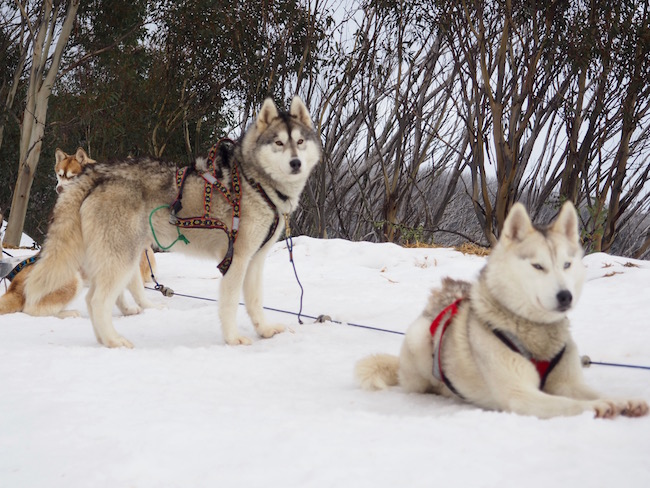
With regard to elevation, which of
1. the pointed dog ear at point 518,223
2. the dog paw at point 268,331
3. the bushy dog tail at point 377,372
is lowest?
the dog paw at point 268,331

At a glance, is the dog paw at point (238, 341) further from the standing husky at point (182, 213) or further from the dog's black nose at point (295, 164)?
the dog's black nose at point (295, 164)

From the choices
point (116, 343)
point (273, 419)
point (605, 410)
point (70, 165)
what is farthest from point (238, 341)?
point (70, 165)

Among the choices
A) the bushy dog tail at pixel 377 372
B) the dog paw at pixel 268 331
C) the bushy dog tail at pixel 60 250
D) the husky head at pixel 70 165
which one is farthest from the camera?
the husky head at pixel 70 165

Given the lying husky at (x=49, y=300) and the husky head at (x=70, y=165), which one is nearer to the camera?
the lying husky at (x=49, y=300)

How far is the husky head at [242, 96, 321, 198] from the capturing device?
4.98 meters

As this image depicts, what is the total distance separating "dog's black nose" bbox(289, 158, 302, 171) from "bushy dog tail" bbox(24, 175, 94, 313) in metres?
1.59

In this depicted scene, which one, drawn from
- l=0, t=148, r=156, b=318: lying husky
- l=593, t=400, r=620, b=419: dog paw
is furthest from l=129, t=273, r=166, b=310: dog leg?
l=593, t=400, r=620, b=419: dog paw

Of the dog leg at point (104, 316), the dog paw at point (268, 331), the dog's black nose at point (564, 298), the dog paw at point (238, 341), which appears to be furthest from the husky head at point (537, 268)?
the dog leg at point (104, 316)

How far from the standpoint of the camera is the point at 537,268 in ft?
9.02

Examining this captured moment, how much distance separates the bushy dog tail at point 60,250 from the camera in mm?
4703

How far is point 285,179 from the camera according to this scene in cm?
503

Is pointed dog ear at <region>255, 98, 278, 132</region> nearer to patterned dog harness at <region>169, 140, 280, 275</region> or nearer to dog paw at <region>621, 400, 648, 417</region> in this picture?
patterned dog harness at <region>169, 140, 280, 275</region>

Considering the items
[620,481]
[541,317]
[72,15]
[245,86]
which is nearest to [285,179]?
[541,317]

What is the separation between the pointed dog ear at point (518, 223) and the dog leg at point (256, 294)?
2.72 metres
